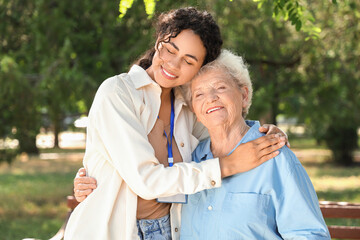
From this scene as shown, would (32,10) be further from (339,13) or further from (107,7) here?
(339,13)

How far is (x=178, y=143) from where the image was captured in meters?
2.87

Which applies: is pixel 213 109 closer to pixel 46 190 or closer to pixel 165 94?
pixel 165 94

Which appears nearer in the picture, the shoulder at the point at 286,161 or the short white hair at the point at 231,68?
the shoulder at the point at 286,161

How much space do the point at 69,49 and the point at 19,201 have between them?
5.28 metres

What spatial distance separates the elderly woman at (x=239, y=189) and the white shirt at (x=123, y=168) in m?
0.19

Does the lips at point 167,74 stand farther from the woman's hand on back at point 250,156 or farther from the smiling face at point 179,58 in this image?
the woman's hand on back at point 250,156

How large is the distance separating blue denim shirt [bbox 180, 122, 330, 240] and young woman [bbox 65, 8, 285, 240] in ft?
0.30

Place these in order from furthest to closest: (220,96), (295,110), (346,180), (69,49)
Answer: (346,180) → (295,110) → (69,49) → (220,96)

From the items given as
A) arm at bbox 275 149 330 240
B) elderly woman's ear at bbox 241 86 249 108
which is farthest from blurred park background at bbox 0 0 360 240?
arm at bbox 275 149 330 240

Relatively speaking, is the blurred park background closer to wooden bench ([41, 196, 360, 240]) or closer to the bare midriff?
wooden bench ([41, 196, 360, 240])

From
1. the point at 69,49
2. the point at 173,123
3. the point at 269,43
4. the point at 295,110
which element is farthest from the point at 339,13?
the point at 173,123

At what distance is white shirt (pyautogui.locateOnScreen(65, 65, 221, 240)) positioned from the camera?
2.46 meters

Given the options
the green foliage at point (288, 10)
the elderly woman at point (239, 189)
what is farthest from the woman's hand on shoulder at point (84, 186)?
the green foliage at point (288, 10)

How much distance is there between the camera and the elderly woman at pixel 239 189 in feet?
7.92
